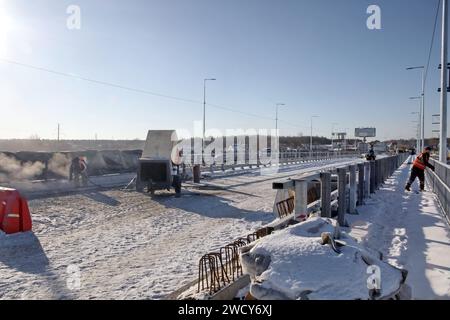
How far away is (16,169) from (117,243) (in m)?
14.0

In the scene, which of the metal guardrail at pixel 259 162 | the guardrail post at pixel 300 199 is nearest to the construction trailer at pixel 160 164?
the guardrail post at pixel 300 199

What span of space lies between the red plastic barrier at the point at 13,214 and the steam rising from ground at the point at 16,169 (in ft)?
36.8

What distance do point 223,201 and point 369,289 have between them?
1172 cm

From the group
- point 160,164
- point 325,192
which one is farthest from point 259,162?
point 325,192

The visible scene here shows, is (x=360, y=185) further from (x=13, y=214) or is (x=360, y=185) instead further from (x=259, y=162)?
(x=259, y=162)

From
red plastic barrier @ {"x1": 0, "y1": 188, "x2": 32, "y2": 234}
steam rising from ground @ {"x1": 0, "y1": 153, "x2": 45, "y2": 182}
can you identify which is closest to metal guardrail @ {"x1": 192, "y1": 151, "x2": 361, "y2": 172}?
steam rising from ground @ {"x1": 0, "y1": 153, "x2": 45, "y2": 182}

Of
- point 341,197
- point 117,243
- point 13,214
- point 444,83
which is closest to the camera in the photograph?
point 117,243

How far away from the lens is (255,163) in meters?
40.1

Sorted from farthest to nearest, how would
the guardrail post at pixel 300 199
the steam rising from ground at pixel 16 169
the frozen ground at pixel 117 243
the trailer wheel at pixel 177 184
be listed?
the steam rising from ground at pixel 16 169 → the trailer wheel at pixel 177 184 → the guardrail post at pixel 300 199 → the frozen ground at pixel 117 243

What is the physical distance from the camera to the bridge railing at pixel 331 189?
23.9ft

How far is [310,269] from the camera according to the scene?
154 inches

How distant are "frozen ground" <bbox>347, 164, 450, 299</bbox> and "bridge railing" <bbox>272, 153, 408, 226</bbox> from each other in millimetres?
427

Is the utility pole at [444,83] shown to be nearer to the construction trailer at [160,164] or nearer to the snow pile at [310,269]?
the construction trailer at [160,164]

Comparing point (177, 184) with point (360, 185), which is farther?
point (177, 184)
